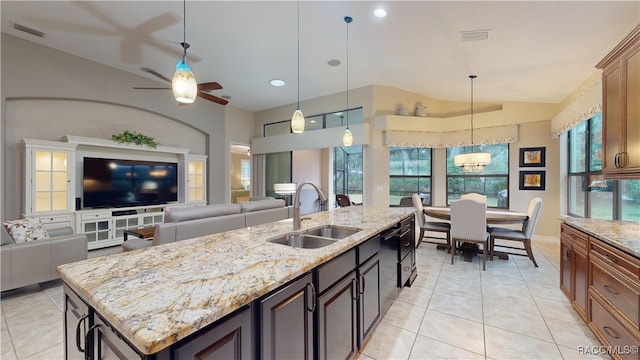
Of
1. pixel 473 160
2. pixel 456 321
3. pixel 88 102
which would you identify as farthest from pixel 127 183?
pixel 473 160

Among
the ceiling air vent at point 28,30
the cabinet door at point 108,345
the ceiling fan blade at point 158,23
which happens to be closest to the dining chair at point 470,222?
the cabinet door at point 108,345

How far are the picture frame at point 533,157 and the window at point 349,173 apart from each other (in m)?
4.04

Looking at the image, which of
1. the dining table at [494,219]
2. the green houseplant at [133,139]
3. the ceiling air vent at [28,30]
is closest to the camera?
the ceiling air vent at [28,30]

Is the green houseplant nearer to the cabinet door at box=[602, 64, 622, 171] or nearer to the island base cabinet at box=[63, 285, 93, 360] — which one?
the island base cabinet at box=[63, 285, 93, 360]

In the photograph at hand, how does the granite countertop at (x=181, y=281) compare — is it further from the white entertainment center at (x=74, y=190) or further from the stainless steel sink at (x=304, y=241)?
the white entertainment center at (x=74, y=190)

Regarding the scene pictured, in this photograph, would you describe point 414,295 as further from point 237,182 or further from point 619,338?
point 237,182

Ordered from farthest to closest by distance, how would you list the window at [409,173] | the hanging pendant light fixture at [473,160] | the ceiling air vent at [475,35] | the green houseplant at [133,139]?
the window at [409,173], the green houseplant at [133,139], the hanging pendant light fixture at [473,160], the ceiling air vent at [475,35]

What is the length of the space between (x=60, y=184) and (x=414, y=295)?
5550 mm

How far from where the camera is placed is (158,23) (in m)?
3.38

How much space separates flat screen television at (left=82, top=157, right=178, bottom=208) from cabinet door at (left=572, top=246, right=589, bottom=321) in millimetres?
6460

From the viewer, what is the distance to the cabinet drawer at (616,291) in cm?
150

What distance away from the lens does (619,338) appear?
164 centimetres

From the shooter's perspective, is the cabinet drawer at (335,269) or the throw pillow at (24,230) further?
the throw pillow at (24,230)

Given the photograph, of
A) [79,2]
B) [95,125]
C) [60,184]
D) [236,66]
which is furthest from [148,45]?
[60,184]
